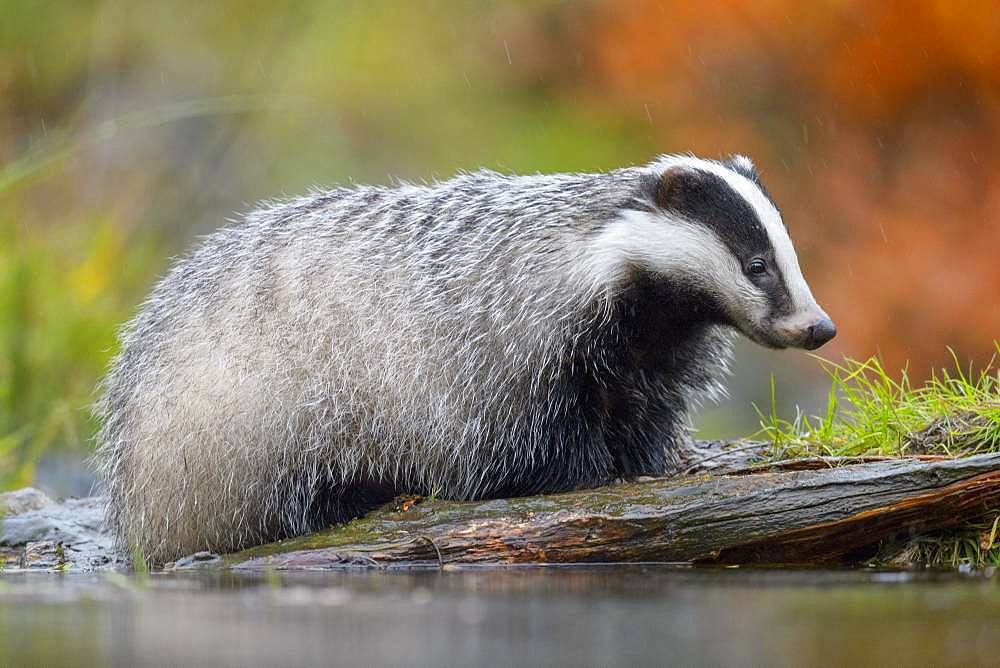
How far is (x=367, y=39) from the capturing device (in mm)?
15469

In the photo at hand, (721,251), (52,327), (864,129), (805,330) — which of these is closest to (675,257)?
(721,251)

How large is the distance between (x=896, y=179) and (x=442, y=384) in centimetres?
598

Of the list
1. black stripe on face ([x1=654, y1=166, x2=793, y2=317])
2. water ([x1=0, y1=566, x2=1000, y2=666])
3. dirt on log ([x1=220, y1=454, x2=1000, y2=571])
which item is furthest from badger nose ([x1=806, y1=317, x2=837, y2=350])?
water ([x1=0, y1=566, x2=1000, y2=666])

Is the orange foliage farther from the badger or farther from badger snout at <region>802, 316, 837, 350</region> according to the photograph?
badger snout at <region>802, 316, 837, 350</region>

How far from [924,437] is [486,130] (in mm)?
10405

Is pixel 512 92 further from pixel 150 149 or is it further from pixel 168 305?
pixel 168 305

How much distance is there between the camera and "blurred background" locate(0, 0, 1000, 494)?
9617 millimetres

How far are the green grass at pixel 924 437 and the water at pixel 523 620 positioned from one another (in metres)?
0.44

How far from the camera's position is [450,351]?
6.18 metres

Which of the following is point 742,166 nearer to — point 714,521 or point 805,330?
point 805,330

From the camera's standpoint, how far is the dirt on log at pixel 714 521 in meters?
5.10

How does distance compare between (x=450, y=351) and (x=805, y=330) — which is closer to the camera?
(x=805, y=330)

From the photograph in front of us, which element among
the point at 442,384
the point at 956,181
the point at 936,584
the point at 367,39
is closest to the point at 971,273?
the point at 956,181

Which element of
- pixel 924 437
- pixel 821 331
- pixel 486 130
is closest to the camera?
pixel 821 331
